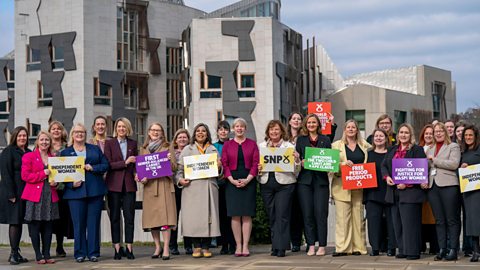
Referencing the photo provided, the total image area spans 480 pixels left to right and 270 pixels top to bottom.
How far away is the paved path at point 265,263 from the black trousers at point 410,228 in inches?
8.6

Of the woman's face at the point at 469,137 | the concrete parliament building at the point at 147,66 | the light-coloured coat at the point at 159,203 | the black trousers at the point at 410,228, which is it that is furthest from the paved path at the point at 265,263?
the concrete parliament building at the point at 147,66

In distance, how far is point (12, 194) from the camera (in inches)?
520

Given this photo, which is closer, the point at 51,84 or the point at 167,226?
the point at 167,226

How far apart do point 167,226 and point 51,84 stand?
42.9 metres

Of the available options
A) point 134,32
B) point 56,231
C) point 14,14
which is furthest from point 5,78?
point 56,231

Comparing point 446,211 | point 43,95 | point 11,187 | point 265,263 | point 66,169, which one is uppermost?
point 43,95

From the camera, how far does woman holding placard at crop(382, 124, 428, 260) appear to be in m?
12.9

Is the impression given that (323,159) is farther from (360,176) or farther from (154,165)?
(154,165)

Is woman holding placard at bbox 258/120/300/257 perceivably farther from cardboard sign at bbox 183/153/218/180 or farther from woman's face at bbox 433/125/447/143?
woman's face at bbox 433/125/447/143

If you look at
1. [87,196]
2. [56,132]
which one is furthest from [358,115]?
[87,196]

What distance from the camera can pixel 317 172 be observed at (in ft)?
44.8

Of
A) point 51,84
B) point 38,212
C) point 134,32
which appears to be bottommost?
point 38,212

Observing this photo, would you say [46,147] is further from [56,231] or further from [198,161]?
[198,161]

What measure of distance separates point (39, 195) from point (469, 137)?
6754 millimetres
